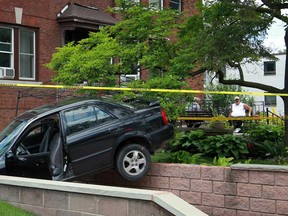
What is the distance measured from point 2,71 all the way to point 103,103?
787cm

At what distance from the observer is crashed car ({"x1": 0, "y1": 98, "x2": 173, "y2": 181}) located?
272 inches

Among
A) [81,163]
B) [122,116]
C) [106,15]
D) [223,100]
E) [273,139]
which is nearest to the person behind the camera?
[81,163]

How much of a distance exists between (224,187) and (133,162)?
154cm

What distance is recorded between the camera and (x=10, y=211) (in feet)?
17.3

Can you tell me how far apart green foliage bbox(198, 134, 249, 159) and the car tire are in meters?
2.35

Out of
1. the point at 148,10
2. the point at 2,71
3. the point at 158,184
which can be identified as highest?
the point at 148,10

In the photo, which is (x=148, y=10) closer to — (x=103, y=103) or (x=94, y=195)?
(x=103, y=103)

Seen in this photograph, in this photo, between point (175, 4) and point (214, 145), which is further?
point (175, 4)

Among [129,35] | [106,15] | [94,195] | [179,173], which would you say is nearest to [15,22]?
[106,15]

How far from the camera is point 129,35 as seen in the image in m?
10.1

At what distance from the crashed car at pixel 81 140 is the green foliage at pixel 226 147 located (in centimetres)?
197

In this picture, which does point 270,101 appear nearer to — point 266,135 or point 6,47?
point 6,47

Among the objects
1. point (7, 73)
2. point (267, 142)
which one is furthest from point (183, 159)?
point (7, 73)

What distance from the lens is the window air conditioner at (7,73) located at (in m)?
14.3
